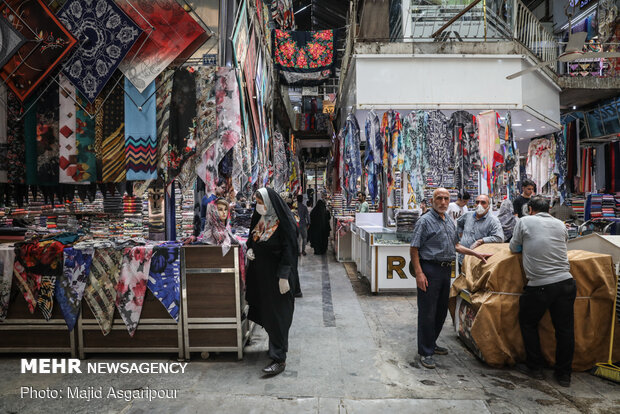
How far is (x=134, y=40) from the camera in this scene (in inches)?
147

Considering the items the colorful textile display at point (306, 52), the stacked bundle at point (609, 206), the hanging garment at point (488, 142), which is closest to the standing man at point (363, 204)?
the colorful textile display at point (306, 52)

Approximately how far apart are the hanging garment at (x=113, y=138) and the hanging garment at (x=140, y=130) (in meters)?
0.08

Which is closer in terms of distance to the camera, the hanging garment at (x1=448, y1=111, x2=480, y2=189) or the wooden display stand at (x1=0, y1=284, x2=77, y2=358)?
the wooden display stand at (x1=0, y1=284, x2=77, y2=358)

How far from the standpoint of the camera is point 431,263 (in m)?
3.77

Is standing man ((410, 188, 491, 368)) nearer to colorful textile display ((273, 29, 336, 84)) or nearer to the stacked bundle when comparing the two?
colorful textile display ((273, 29, 336, 84))

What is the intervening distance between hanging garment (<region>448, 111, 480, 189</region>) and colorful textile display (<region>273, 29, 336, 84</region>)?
11.4ft

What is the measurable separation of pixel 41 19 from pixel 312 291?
523cm

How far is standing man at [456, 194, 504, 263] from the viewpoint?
4.91 meters

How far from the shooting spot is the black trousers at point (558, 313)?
3.33m

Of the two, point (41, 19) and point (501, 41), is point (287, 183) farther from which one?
point (41, 19)

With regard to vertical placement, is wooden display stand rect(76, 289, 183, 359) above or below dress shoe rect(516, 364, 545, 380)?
above

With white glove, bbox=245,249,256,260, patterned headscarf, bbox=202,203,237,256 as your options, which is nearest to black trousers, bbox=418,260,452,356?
white glove, bbox=245,249,256,260

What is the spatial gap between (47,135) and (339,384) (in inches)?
150

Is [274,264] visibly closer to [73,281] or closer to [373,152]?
[73,281]
